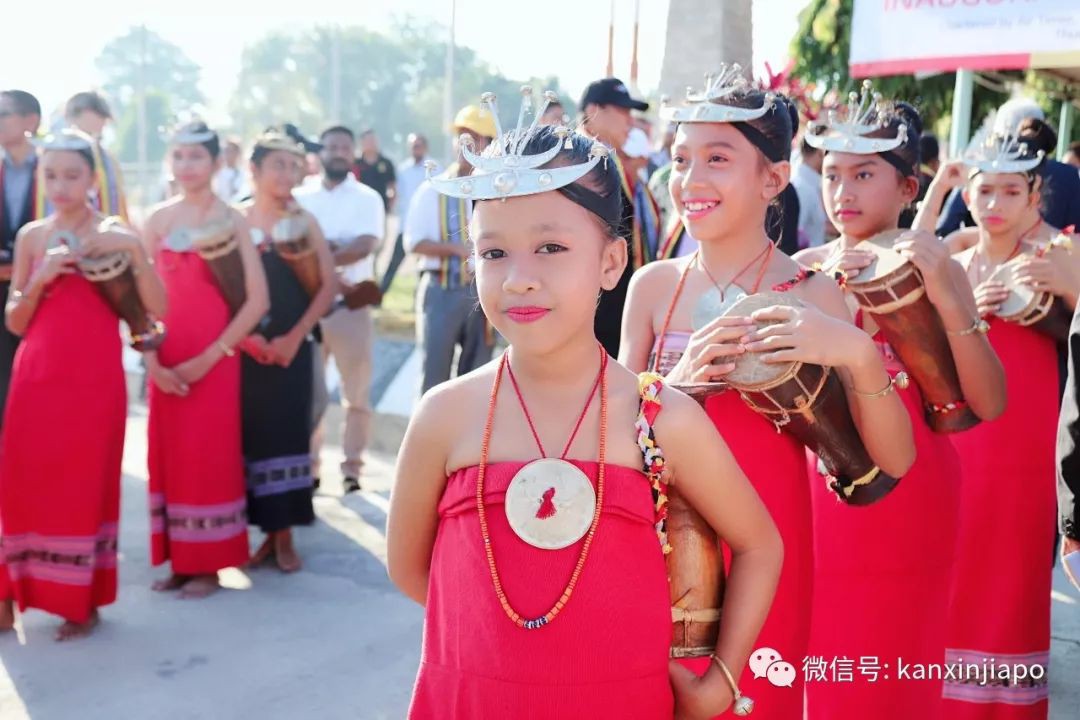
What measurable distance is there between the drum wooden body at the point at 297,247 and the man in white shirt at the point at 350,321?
54.4 inches

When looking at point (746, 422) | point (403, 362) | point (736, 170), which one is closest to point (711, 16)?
point (736, 170)

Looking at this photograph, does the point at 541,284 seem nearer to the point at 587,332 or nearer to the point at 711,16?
the point at 587,332

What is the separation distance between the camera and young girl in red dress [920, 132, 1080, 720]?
11.9ft

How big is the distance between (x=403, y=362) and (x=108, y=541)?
509cm

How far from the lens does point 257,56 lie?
3280 inches

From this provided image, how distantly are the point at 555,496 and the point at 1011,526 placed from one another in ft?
7.67

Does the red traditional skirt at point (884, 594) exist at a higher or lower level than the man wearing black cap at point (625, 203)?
lower

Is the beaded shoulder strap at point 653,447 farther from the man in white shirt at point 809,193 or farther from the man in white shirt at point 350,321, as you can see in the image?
the man in white shirt at point 350,321

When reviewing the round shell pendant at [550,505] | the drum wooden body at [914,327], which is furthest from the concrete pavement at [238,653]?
the round shell pendant at [550,505]

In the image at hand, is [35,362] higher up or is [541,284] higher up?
[541,284]

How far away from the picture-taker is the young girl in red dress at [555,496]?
6.28 ft

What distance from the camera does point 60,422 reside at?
480 cm

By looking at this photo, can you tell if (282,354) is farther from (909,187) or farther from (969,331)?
(969,331)

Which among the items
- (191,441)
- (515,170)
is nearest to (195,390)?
(191,441)
